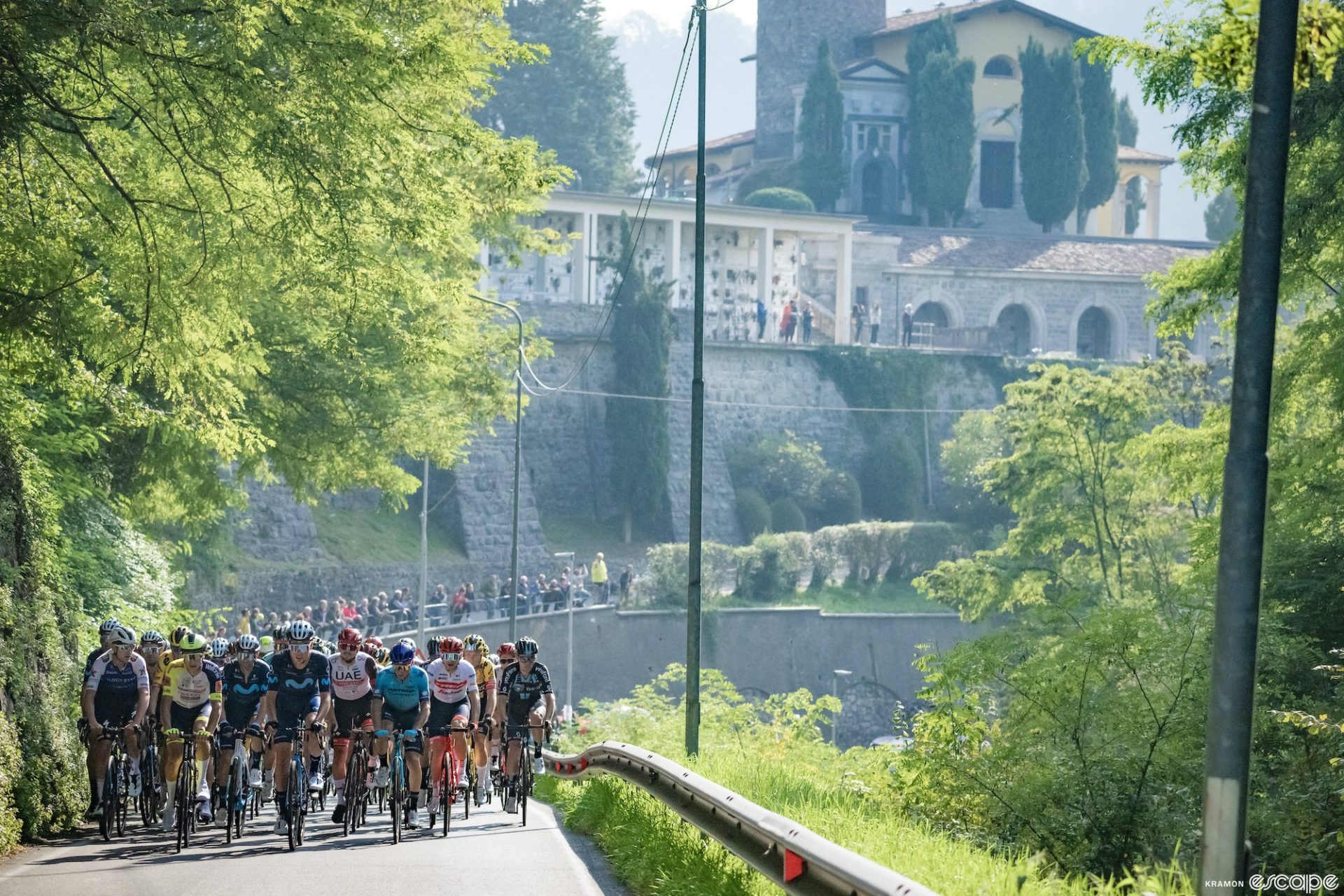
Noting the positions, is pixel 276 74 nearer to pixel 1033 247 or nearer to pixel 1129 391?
pixel 1129 391

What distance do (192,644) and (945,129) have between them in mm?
76254

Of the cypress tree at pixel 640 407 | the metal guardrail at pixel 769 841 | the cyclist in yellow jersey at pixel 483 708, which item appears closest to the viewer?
the metal guardrail at pixel 769 841

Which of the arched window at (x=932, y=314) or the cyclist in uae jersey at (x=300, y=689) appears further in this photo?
the arched window at (x=932, y=314)

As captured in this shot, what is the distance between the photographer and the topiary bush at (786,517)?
216 ft

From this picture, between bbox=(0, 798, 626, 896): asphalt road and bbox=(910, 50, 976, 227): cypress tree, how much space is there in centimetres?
7503

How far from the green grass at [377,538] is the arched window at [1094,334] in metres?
41.8

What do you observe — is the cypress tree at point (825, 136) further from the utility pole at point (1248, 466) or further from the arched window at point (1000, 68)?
the utility pole at point (1248, 466)

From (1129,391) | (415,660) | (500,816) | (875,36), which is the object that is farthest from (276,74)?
(875,36)

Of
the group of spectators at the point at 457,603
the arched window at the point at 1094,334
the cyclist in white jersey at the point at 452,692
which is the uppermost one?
the arched window at the point at 1094,334

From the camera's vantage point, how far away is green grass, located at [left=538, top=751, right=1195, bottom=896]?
276 inches

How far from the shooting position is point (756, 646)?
186 feet

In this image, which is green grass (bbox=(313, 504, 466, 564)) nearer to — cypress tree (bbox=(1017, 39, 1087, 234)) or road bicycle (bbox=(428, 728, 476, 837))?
road bicycle (bbox=(428, 728, 476, 837))

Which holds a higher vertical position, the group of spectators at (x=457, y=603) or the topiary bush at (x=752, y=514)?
the topiary bush at (x=752, y=514)
